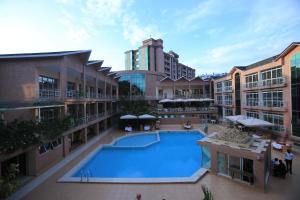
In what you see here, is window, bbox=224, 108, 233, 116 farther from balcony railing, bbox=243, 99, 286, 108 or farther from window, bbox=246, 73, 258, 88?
window, bbox=246, 73, 258, 88

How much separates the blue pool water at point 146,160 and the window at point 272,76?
10884mm

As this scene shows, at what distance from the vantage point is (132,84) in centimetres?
4228

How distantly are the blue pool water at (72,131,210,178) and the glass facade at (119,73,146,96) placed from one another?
2039 cm

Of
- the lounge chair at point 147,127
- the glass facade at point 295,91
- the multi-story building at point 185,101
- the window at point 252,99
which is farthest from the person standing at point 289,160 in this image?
the multi-story building at point 185,101

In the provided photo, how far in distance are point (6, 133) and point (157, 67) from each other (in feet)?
228

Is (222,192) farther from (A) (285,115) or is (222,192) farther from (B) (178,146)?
(A) (285,115)

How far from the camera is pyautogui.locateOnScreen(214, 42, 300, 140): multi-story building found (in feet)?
56.8

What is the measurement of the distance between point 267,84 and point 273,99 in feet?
5.99

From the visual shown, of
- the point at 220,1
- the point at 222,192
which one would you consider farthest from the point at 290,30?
the point at 222,192

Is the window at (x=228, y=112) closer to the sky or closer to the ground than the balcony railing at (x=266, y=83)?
closer to the ground

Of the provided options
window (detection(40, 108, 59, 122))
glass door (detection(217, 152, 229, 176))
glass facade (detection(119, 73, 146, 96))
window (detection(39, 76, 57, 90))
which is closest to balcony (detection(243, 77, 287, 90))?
glass door (detection(217, 152, 229, 176))

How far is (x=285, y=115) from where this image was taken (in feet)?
60.6

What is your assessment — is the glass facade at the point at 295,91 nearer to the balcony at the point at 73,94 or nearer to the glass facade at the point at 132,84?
the balcony at the point at 73,94

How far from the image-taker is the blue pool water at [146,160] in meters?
12.6
